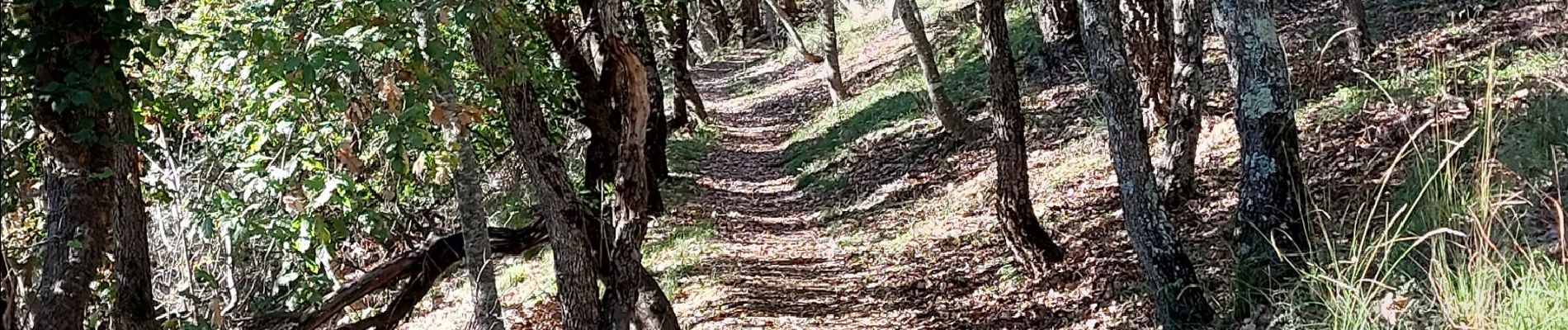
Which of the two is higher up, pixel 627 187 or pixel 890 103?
pixel 627 187

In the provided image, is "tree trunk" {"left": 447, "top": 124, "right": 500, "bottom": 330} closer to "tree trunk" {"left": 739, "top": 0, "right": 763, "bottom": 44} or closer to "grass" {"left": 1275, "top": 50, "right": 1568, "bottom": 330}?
"grass" {"left": 1275, "top": 50, "right": 1568, "bottom": 330}

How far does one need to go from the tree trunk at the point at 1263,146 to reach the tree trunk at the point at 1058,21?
12.1ft

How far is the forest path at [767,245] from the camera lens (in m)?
9.03

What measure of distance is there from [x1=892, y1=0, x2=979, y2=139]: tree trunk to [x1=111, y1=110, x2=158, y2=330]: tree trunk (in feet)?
26.9

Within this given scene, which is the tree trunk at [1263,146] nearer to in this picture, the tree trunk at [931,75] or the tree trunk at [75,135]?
the tree trunk at [75,135]

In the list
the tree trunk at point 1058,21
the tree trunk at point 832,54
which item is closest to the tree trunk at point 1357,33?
the tree trunk at point 1058,21

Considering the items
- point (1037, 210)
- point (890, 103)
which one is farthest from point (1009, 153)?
point (890, 103)

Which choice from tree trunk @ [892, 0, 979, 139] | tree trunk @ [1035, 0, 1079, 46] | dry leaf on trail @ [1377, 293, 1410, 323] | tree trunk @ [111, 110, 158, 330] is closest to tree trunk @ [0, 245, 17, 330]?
tree trunk @ [111, 110, 158, 330]

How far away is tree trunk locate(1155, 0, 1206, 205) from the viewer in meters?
8.20

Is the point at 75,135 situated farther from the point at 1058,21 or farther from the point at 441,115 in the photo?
the point at 1058,21

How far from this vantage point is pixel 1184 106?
8.20 meters

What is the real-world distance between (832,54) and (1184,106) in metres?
11.4

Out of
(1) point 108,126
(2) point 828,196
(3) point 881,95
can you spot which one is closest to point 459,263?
(1) point 108,126

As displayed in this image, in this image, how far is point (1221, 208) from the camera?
8.11 metres
